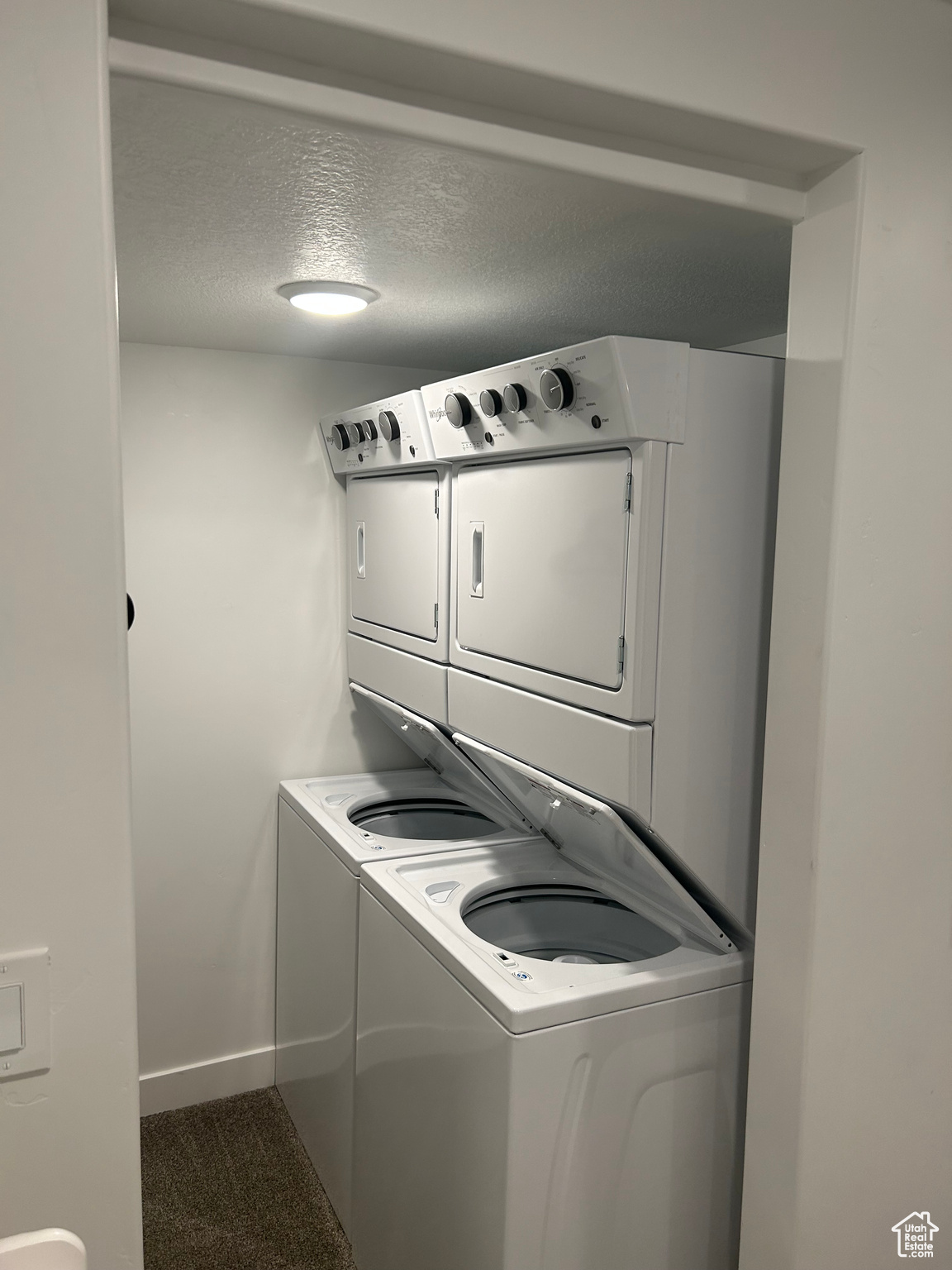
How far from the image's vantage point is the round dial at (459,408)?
86.7 inches

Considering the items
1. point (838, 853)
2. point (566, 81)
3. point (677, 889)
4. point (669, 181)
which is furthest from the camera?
point (677, 889)

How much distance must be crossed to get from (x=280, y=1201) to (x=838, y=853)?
2163 mm

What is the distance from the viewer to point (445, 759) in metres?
3.23

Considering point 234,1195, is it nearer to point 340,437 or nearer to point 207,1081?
point 207,1081

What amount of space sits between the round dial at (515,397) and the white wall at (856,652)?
56 cm

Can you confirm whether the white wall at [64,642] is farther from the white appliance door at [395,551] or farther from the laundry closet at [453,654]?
the white appliance door at [395,551]

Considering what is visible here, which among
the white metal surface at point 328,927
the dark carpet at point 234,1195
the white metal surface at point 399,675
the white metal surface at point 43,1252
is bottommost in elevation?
the dark carpet at point 234,1195

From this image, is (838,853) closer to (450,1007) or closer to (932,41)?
(450,1007)

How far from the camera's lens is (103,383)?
1.08 metres

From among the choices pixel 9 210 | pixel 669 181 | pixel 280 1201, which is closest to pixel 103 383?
pixel 9 210

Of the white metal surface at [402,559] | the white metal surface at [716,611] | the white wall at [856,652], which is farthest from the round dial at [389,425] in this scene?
the white wall at [856,652]

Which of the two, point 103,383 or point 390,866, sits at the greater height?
point 103,383

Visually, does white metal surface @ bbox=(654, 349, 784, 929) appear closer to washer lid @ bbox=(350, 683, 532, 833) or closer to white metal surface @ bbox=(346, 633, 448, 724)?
white metal surface @ bbox=(346, 633, 448, 724)

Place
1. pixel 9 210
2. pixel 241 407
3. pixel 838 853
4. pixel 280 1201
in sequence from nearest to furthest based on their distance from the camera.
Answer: pixel 9 210 → pixel 838 853 → pixel 280 1201 → pixel 241 407
